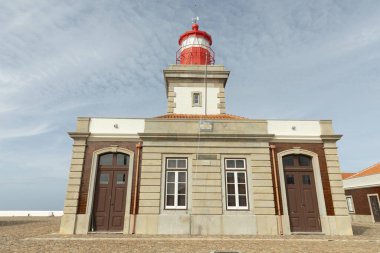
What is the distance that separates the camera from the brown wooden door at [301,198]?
12.2m

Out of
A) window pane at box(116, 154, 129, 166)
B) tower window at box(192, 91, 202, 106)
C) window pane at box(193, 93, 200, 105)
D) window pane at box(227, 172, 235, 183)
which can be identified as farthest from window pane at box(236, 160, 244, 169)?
window pane at box(193, 93, 200, 105)

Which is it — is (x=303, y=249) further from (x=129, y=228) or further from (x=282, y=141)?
(x=129, y=228)

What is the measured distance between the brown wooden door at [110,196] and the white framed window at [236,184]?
524 centimetres

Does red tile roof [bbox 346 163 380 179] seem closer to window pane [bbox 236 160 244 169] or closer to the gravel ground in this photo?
the gravel ground

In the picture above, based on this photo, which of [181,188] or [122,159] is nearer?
[181,188]

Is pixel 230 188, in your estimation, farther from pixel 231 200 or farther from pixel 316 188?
pixel 316 188

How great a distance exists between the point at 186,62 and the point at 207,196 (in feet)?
39.0

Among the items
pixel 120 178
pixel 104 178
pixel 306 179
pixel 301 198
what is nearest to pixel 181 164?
pixel 120 178

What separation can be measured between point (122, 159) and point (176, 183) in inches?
125

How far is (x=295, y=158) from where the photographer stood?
43.7ft

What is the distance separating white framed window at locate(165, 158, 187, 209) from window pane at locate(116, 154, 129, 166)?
86.2 inches

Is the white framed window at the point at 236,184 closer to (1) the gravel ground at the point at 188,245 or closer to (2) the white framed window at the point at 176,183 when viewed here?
(2) the white framed window at the point at 176,183

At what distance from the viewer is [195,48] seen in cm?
2052

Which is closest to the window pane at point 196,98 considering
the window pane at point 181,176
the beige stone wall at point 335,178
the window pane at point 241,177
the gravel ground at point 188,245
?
the window pane at point 181,176
